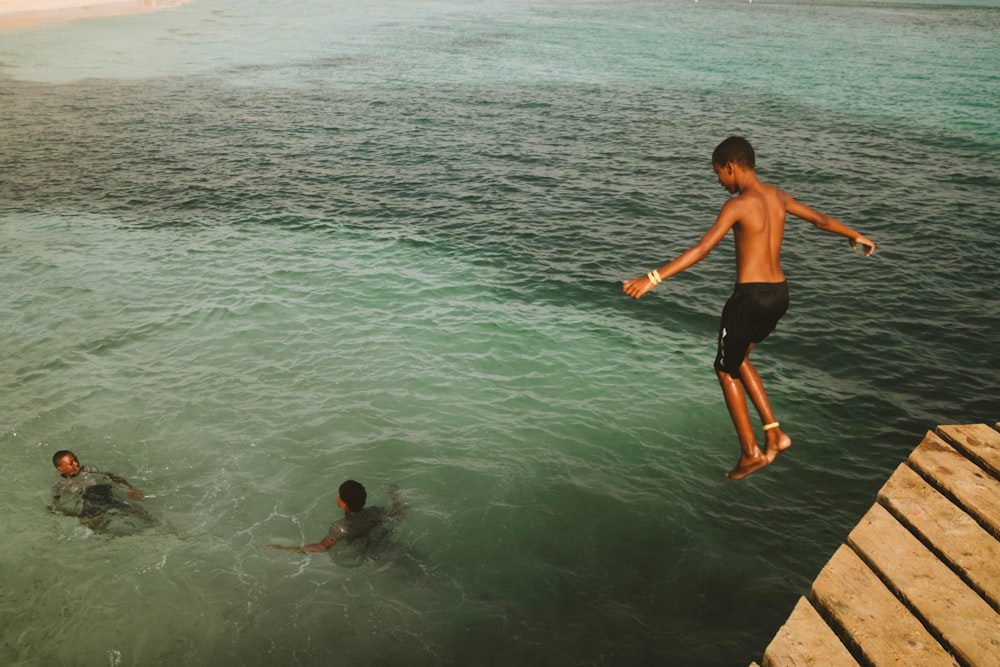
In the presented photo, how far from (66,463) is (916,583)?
10387mm

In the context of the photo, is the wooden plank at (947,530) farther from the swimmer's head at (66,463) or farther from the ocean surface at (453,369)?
the swimmer's head at (66,463)

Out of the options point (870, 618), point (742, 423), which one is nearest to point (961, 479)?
point (742, 423)

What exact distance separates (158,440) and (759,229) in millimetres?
10608

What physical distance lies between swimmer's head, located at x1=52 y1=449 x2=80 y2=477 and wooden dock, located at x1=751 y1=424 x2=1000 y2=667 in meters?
9.46

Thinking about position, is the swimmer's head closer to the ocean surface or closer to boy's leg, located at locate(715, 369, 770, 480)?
the ocean surface

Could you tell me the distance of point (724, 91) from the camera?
40.0 meters

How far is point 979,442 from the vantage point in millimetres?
6402

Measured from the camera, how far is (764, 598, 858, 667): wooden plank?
4531 millimetres

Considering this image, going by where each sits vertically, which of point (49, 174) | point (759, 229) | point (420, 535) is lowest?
point (420, 535)

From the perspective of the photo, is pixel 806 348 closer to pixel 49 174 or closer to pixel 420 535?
pixel 420 535

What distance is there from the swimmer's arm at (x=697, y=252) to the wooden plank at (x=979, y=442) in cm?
302

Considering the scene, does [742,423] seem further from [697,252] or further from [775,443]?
[697,252]

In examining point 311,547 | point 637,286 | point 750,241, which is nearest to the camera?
point 637,286

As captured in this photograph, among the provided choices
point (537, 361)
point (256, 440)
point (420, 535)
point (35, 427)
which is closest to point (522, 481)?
point (420, 535)
